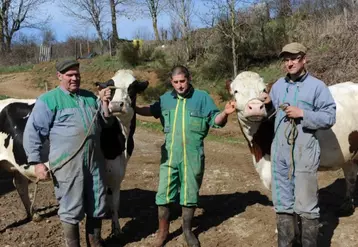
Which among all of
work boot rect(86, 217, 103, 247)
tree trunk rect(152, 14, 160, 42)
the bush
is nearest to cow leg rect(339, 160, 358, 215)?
work boot rect(86, 217, 103, 247)

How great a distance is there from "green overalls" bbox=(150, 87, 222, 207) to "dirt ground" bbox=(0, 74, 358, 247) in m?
0.76

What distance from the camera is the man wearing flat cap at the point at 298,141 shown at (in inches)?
157

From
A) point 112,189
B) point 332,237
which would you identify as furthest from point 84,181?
point 332,237

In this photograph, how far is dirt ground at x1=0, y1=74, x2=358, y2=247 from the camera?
213 inches

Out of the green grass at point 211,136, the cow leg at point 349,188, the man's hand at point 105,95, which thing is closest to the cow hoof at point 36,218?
the man's hand at point 105,95

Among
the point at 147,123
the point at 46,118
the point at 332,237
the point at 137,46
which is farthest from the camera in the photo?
the point at 137,46

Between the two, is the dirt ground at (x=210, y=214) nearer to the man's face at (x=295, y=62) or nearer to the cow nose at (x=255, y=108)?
the cow nose at (x=255, y=108)

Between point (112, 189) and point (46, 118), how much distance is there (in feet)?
5.49

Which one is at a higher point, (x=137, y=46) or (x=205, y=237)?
(x=137, y=46)

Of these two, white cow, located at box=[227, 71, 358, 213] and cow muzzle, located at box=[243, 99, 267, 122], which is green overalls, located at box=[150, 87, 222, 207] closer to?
white cow, located at box=[227, 71, 358, 213]

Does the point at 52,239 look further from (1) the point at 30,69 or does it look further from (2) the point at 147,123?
(1) the point at 30,69

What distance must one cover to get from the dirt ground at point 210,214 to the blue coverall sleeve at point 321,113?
1.89 m

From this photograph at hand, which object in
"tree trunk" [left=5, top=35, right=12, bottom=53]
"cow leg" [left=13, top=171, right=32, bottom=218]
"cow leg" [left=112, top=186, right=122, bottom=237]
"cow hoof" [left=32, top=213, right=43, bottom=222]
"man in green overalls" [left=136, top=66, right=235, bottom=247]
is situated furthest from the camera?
"tree trunk" [left=5, top=35, right=12, bottom=53]

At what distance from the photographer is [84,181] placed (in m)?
4.37
